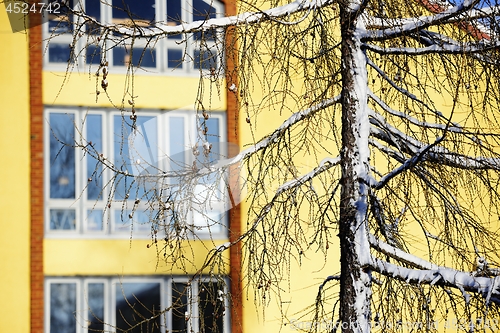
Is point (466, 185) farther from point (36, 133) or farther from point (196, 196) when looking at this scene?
point (36, 133)

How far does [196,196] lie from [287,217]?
0.64 meters

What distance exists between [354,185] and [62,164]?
4.68m

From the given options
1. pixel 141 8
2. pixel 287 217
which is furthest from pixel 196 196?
pixel 141 8

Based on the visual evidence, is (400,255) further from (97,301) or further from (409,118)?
(97,301)

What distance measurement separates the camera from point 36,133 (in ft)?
27.7

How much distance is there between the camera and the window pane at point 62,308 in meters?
8.38

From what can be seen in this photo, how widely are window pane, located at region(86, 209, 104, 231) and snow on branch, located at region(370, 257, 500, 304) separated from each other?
454 cm

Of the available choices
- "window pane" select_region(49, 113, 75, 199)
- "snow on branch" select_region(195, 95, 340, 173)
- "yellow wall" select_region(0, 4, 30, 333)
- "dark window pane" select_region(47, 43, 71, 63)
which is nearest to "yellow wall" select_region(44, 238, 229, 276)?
"yellow wall" select_region(0, 4, 30, 333)

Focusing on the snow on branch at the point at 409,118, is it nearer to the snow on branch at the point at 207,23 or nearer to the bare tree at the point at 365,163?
the bare tree at the point at 365,163

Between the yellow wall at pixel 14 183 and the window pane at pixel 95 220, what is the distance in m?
0.65

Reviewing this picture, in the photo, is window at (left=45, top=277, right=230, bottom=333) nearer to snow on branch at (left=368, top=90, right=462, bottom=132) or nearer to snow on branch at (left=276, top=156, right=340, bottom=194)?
snow on branch at (left=276, top=156, right=340, bottom=194)

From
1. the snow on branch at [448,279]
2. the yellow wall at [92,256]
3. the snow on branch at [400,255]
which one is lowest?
the snow on branch at [448,279]

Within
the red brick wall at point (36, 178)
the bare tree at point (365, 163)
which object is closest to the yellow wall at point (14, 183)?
the red brick wall at point (36, 178)

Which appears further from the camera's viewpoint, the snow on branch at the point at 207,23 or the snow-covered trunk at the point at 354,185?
the snow-covered trunk at the point at 354,185
